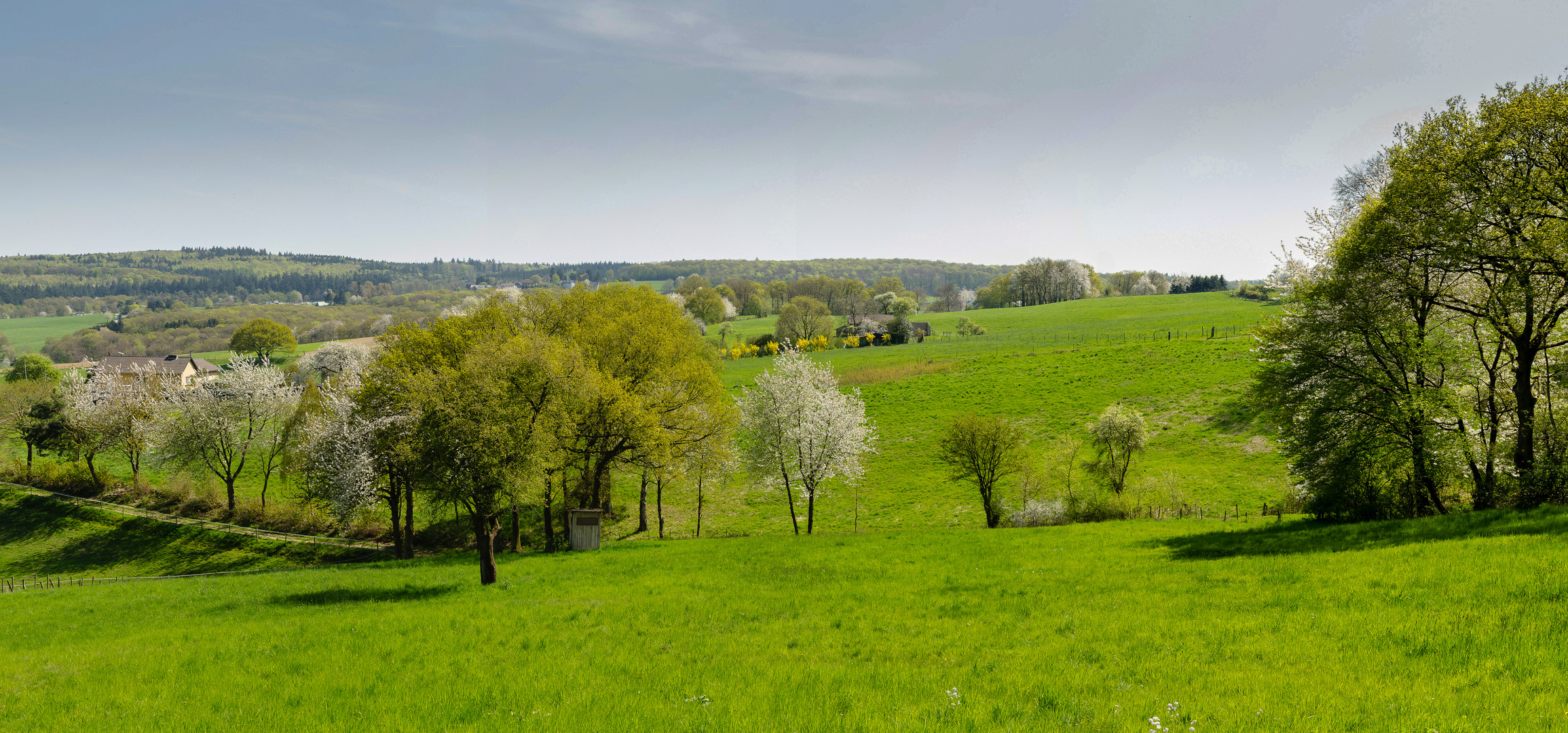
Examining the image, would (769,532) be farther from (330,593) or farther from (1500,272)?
(1500,272)

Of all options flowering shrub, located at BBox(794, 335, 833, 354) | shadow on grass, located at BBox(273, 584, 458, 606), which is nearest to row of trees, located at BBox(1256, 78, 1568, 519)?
shadow on grass, located at BBox(273, 584, 458, 606)

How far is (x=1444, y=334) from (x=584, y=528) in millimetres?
34419

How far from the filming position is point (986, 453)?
35562mm

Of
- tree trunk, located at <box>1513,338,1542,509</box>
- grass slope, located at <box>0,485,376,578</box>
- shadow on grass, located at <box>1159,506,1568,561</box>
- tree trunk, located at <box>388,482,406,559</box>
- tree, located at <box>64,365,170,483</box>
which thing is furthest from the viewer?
tree, located at <box>64,365,170,483</box>

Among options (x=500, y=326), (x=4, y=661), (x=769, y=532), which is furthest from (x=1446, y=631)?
(x=500, y=326)

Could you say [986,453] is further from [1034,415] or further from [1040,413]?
[1040,413]

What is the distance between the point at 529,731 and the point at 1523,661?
1252 centimetres

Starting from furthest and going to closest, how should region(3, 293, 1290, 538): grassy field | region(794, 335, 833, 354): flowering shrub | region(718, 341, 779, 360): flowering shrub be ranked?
1. region(718, 341, 779, 360): flowering shrub
2. region(794, 335, 833, 354): flowering shrub
3. region(3, 293, 1290, 538): grassy field

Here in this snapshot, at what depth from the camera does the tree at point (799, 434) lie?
3791 cm

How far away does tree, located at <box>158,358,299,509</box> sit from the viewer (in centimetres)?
4756

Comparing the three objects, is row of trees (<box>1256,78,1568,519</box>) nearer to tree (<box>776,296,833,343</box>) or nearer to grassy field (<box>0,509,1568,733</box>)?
grassy field (<box>0,509,1568,733</box>)

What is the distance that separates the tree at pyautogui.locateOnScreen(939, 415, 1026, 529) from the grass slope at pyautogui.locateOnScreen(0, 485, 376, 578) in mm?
35975

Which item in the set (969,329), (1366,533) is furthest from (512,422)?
(969,329)

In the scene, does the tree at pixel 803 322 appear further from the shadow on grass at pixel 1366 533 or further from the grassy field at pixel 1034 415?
the shadow on grass at pixel 1366 533
